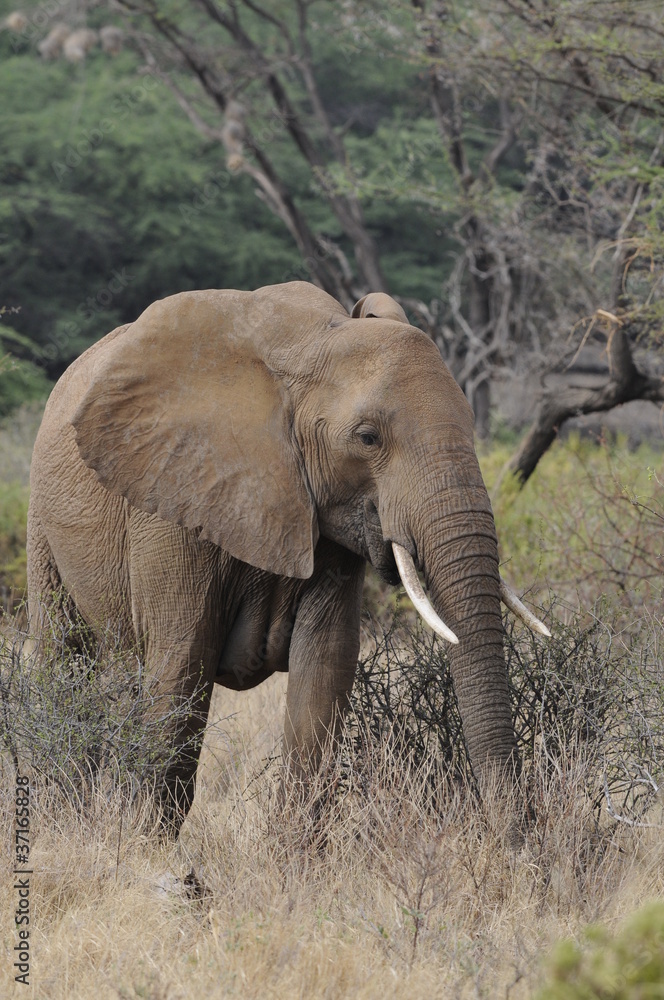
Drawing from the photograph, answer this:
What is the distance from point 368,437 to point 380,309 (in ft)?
2.00

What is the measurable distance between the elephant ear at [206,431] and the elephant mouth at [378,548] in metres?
0.18

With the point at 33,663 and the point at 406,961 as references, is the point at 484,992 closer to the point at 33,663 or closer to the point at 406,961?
the point at 406,961

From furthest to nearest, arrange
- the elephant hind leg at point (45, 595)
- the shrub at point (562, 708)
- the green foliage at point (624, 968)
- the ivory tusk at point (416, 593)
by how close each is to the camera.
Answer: the elephant hind leg at point (45, 595)
the shrub at point (562, 708)
the ivory tusk at point (416, 593)
the green foliage at point (624, 968)

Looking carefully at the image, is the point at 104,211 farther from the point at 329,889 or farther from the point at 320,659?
the point at 329,889

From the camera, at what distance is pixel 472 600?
4148mm

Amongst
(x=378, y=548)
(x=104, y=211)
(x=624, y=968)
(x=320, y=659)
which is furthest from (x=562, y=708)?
(x=104, y=211)

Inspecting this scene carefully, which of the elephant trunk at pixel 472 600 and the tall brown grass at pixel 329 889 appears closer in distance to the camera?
the tall brown grass at pixel 329 889

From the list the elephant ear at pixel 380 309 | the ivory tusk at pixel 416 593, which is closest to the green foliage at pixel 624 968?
the ivory tusk at pixel 416 593

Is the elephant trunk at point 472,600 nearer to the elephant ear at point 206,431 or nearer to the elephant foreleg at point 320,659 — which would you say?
the elephant ear at point 206,431

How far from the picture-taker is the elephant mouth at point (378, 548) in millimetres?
4309

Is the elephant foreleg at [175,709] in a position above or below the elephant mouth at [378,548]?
below

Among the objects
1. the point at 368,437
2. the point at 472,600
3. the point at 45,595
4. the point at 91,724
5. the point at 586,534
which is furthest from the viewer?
the point at 586,534

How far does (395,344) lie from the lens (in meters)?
4.30

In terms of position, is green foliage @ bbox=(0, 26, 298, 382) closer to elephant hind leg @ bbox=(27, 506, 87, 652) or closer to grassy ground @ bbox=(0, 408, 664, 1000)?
elephant hind leg @ bbox=(27, 506, 87, 652)
